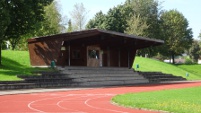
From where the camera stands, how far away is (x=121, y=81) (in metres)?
35.0

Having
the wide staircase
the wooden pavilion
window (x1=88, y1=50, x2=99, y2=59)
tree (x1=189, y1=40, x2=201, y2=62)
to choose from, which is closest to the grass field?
the wide staircase

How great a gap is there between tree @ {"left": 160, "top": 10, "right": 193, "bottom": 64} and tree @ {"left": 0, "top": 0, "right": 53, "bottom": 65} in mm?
48823

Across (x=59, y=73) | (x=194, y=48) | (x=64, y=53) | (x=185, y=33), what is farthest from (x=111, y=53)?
(x=194, y=48)

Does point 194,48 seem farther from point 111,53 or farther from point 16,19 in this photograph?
point 16,19

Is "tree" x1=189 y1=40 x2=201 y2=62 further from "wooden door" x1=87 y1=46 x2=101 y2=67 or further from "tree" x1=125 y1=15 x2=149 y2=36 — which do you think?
"wooden door" x1=87 y1=46 x2=101 y2=67

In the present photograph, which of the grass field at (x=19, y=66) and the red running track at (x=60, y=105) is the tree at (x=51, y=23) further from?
the red running track at (x=60, y=105)

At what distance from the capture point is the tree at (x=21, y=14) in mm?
32281

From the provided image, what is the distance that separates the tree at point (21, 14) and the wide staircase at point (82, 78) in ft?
18.6

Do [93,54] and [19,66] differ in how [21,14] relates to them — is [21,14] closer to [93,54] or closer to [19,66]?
[19,66]

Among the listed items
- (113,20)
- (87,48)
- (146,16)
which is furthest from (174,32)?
(87,48)

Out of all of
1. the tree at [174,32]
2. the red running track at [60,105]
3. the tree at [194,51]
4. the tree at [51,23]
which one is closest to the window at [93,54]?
the tree at [51,23]

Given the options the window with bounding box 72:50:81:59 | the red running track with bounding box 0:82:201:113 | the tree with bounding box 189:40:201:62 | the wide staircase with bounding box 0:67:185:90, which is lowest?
the red running track with bounding box 0:82:201:113

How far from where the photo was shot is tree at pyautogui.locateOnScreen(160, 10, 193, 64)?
79.6 metres

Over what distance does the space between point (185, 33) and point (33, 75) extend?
61.6 meters
